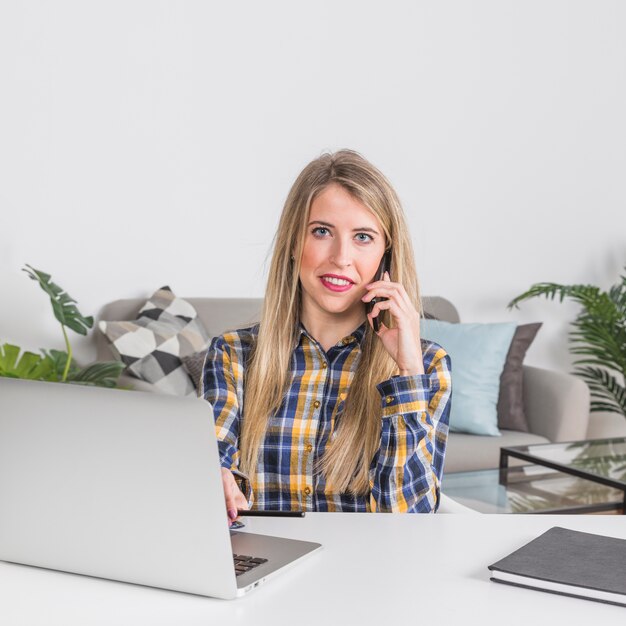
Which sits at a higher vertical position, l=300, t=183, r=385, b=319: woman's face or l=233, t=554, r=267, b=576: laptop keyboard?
l=300, t=183, r=385, b=319: woman's face

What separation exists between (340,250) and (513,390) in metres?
2.47

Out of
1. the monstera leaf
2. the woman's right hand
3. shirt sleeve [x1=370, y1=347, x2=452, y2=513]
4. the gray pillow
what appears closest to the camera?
the woman's right hand

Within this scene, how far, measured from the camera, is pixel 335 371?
1.80 m

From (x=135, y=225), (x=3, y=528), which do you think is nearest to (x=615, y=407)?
(x=135, y=225)

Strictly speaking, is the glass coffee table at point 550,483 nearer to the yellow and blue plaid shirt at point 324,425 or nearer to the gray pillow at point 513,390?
the gray pillow at point 513,390

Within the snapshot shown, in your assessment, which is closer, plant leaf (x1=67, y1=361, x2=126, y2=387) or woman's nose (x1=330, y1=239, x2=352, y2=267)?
woman's nose (x1=330, y1=239, x2=352, y2=267)

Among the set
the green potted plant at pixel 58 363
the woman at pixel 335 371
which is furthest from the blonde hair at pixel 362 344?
the green potted plant at pixel 58 363

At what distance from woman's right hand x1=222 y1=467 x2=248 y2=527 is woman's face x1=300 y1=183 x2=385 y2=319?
41 centimetres

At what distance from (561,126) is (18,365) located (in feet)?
9.65

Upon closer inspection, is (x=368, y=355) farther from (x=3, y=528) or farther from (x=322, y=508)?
(x=3, y=528)

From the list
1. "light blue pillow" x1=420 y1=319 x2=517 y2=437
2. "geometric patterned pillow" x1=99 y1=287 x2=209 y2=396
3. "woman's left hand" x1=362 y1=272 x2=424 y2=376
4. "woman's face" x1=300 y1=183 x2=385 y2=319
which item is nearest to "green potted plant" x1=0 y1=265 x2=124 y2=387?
"geometric patterned pillow" x1=99 y1=287 x2=209 y2=396

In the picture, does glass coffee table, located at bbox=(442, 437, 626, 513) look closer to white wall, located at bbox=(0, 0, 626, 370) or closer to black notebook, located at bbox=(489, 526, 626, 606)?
black notebook, located at bbox=(489, 526, 626, 606)

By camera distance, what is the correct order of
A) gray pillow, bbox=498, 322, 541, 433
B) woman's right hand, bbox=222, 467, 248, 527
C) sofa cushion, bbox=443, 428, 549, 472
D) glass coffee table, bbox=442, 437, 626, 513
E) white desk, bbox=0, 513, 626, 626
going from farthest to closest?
gray pillow, bbox=498, 322, 541, 433
sofa cushion, bbox=443, 428, 549, 472
glass coffee table, bbox=442, 437, 626, 513
woman's right hand, bbox=222, 467, 248, 527
white desk, bbox=0, 513, 626, 626

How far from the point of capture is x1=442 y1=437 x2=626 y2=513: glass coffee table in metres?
2.73
